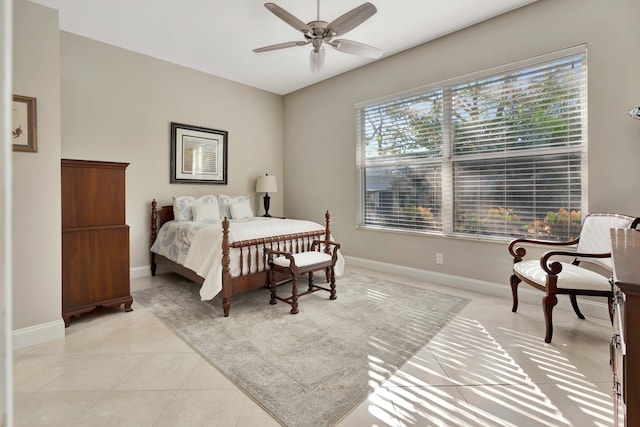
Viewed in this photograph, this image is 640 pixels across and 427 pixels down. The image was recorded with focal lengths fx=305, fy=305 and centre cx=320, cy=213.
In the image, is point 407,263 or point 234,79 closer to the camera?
point 407,263

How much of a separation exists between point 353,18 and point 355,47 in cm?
42

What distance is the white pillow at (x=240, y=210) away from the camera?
14.6 ft

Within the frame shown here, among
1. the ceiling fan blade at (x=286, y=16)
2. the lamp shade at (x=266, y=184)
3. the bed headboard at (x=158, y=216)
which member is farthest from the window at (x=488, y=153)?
the bed headboard at (x=158, y=216)

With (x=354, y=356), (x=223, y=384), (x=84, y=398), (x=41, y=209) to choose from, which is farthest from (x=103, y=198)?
(x=354, y=356)

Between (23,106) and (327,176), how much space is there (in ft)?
11.5

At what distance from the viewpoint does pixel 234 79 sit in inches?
190

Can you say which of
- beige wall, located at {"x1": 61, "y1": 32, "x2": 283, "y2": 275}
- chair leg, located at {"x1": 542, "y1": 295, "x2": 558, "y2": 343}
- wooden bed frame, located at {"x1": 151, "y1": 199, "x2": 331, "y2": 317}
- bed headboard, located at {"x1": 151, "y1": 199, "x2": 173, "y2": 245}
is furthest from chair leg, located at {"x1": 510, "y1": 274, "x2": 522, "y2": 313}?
bed headboard, located at {"x1": 151, "y1": 199, "x2": 173, "y2": 245}

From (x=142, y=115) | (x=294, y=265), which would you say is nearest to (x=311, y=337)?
(x=294, y=265)

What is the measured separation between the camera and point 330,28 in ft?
8.41

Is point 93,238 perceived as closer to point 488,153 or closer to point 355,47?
point 355,47

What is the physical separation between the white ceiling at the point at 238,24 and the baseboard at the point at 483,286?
2.75 m

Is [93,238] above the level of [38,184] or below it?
below

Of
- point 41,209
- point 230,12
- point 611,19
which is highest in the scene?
point 230,12

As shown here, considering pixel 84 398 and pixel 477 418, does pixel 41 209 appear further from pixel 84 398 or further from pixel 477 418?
pixel 477 418
